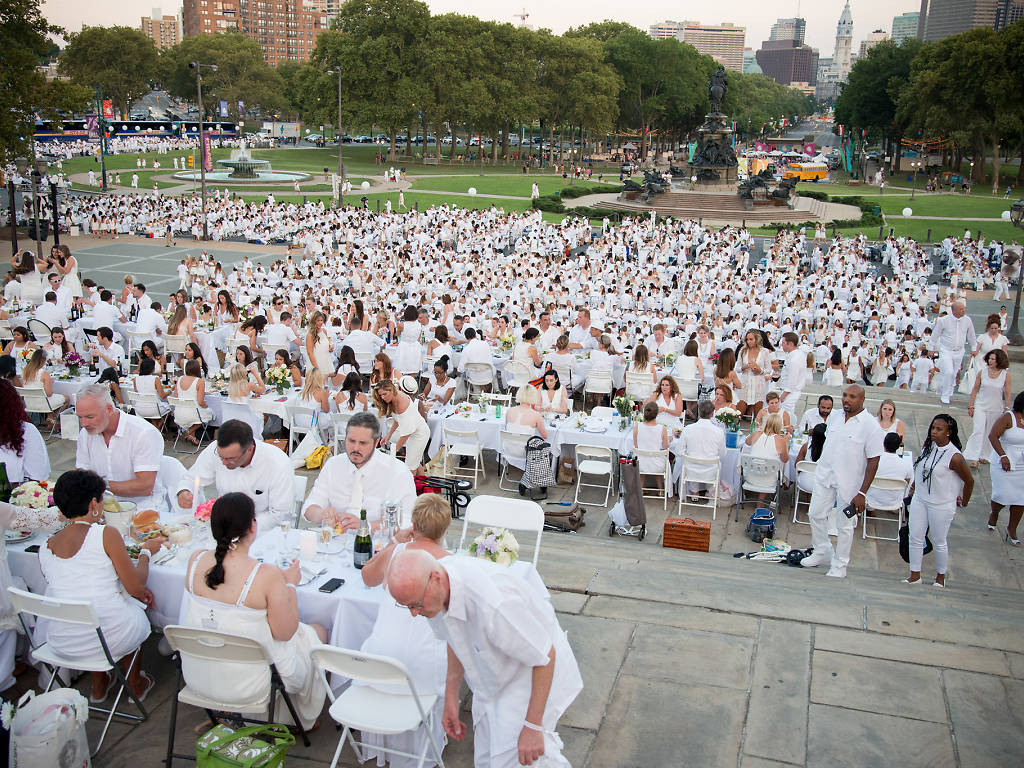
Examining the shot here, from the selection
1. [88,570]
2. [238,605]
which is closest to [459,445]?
[88,570]

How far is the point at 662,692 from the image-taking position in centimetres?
469

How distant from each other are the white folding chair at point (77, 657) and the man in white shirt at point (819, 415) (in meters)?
7.72

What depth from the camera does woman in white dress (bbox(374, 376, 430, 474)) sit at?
827cm

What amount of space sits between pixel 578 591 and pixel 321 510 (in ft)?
6.60

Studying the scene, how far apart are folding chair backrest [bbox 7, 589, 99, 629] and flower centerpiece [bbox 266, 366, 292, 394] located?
6406 mm

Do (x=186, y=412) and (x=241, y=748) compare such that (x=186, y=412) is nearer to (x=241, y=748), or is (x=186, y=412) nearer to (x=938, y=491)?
(x=241, y=748)

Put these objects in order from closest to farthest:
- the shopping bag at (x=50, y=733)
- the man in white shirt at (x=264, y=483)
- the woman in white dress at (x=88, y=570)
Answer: the shopping bag at (x=50, y=733), the woman in white dress at (x=88, y=570), the man in white shirt at (x=264, y=483)

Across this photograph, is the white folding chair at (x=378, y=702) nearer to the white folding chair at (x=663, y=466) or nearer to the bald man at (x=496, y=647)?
the bald man at (x=496, y=647)

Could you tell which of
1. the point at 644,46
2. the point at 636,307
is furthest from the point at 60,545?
the point at 644,46

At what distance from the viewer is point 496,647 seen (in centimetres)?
348

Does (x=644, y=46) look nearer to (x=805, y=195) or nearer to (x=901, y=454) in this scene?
(x=805, y=195)

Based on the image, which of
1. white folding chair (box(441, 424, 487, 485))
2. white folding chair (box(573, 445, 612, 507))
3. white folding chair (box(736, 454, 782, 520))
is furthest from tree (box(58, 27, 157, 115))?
white folding chair (box(736, 454, 782, 520))

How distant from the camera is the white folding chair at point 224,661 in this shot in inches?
162

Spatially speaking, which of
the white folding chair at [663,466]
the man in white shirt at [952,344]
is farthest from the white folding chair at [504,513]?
the man in white shirt at [952,344]
